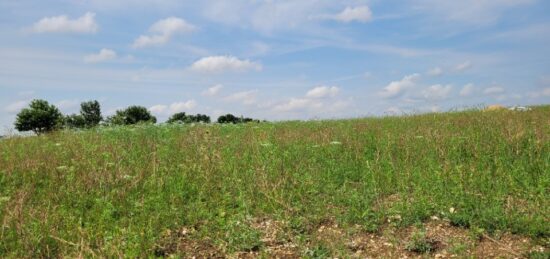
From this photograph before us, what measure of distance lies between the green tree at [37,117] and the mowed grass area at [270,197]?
27697mm

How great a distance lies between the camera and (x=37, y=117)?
33844 mm

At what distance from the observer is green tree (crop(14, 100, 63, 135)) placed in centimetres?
3353

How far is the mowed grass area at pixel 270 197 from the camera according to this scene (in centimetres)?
512

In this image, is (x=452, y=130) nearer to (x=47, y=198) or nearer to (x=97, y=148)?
(x=97, y=148)

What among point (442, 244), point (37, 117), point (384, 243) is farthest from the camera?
point (37, 117)

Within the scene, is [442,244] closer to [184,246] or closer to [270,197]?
[270,197]

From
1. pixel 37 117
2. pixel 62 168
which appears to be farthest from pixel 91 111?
pixel 62 168

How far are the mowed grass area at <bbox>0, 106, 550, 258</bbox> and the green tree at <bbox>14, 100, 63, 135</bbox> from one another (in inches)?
1090

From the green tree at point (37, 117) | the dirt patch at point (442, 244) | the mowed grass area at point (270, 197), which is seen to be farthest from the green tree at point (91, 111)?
the dirt patch at point (442, 244)

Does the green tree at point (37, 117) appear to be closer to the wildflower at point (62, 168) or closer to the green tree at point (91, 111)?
the green tree at point (91, 111)

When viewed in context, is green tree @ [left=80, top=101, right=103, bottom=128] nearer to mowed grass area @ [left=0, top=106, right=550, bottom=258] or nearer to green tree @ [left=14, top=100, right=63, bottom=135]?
green tree @ [left=14, top=100, right=63, bottom=135]

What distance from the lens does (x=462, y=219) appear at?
5.41 metres

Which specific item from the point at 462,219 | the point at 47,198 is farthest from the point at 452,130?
the point at 47,198

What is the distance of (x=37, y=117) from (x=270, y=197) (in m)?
33.0
